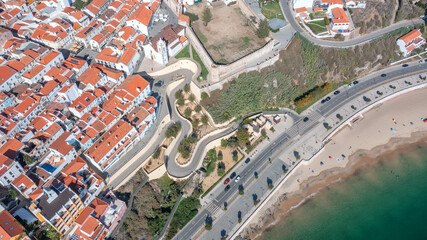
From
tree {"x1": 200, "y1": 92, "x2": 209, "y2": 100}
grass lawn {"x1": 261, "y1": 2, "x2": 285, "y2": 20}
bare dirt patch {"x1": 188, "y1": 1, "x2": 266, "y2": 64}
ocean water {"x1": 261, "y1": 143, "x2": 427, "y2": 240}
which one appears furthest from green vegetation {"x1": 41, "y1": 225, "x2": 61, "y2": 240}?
grass lawn {"x1": 261, "y1": 2, "x2": 285, "y2": 20}

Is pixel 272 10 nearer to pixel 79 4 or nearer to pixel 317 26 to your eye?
pixel 317 26

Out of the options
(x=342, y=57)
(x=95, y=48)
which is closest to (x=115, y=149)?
(x=95, y=48)

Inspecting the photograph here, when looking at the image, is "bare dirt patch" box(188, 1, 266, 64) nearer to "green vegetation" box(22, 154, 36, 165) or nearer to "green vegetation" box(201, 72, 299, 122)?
"green vegetation" box(201, 72, 299, 122)

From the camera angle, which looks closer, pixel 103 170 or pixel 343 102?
pixel 103 170

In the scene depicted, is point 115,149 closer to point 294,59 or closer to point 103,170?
point 103,170

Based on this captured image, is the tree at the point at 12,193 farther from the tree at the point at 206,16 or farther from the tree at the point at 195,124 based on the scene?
the tree at the point at 206,16

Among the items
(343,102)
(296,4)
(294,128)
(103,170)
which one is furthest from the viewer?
(296,4)

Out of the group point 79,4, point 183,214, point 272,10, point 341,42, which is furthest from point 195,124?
point 79,4
